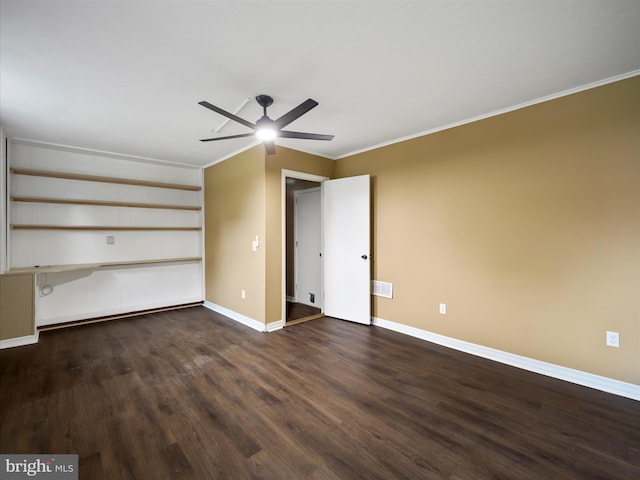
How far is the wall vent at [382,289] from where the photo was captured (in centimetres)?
382

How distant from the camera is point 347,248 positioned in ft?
13.6

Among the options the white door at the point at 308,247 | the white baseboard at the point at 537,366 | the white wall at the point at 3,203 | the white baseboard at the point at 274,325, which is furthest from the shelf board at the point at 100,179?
the white baseboard at the point at 537,366

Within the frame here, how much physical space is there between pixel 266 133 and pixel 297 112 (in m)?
0.43

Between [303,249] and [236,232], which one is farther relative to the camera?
[303,249]

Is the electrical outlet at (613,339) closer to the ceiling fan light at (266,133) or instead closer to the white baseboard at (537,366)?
the white baseboard at (537,366)

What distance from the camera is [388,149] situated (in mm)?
3842

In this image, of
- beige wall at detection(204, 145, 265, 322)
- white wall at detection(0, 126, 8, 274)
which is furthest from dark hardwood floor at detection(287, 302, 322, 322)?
white wall at detection(0, 126, 8, 274)

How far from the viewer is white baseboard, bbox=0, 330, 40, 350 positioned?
10.6 ft

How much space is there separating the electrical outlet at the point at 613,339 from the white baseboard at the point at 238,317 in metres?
3.42

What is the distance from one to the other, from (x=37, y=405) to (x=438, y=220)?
13.3 ft

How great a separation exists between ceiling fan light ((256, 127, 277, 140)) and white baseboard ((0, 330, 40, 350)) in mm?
3699

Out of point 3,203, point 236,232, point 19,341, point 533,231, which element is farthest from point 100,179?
point 533,231

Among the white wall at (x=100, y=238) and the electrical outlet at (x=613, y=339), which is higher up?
the white wall at (x=100, y=238)

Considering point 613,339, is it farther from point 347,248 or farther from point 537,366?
point 347,248
